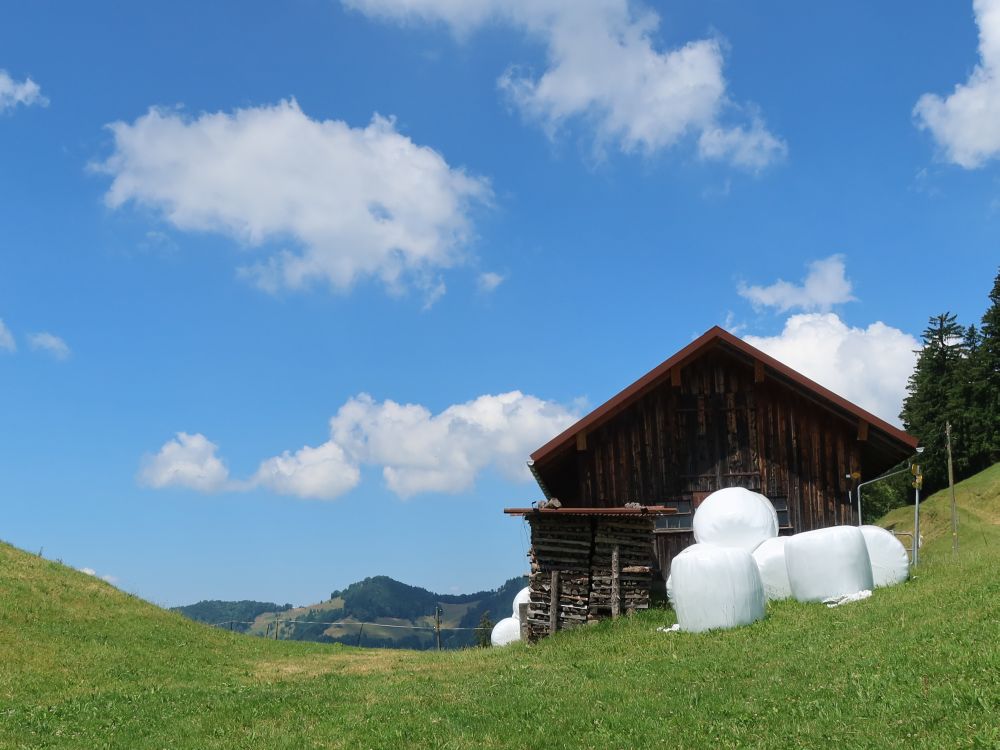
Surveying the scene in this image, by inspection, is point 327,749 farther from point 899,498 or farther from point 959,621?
point 899,498

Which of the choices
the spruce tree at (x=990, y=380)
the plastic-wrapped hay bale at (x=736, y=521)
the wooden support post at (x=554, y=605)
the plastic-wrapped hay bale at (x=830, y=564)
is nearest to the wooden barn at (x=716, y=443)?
the plastic-wrapped hay bale at (x=736, y=521)

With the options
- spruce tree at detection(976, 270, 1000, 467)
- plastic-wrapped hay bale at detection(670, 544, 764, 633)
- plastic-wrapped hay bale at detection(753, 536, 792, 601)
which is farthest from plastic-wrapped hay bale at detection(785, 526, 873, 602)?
spruce tree at detection(976, 270, 1000, 467)

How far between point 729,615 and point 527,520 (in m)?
7.64

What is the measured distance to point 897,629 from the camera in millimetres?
15312

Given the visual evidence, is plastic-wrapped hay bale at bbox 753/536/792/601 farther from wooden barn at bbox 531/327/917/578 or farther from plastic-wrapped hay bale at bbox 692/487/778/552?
wooden barn at bbox 531/327/917/578

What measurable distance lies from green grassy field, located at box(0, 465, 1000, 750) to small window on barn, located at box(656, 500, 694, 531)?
4.48 metres

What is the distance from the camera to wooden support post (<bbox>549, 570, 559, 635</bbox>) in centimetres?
2442

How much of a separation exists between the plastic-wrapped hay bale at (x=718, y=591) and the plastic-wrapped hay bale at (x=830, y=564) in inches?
58.8

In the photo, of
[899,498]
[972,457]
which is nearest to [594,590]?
[972,457]

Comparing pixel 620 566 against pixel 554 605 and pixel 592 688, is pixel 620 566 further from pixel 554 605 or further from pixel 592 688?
pixel 592 688

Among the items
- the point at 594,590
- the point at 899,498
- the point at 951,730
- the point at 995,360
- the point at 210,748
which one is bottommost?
the point at 210,748

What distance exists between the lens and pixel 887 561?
21.9 m

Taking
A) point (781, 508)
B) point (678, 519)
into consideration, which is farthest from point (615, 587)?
point (781, 508)

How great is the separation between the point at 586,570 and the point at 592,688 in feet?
32.9
